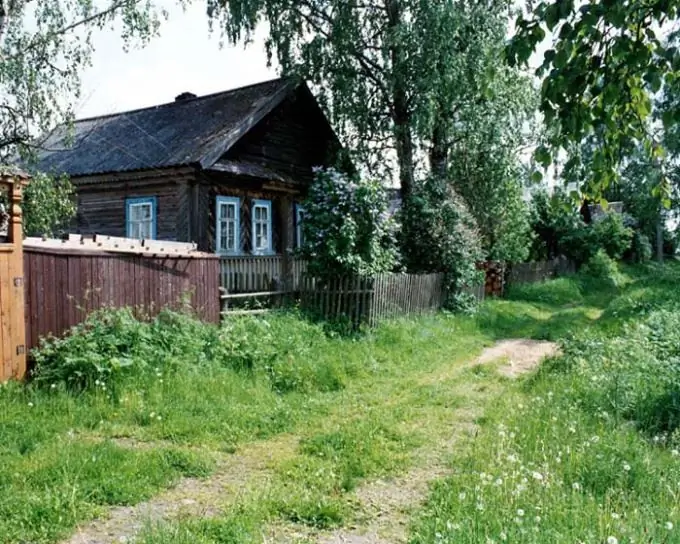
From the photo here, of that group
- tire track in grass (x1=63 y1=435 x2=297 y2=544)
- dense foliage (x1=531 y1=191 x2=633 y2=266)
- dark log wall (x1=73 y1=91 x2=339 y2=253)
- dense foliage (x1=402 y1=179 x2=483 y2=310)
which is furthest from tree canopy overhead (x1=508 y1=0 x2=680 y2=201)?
dense foliage (x1=531 y1=191 x2=633 y2=266)

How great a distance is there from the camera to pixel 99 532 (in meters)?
3.68

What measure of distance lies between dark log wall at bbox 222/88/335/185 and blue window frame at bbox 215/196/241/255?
1.18m

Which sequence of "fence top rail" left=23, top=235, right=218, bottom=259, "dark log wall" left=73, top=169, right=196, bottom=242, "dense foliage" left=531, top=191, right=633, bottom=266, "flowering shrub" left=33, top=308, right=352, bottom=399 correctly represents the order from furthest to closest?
1. "dense foliage" left=531, top=191, right=633, bottom=266
2. "dark log wall" left=73, top=169, right=196, bottom=242
3. "fence top rail" left=23, top=235, right=218, bottom=259
4. "flowering shrub" left=33, top=308, right=352, bottom=399

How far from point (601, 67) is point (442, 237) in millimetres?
12774

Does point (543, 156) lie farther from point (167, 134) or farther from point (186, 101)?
point (186, 101)

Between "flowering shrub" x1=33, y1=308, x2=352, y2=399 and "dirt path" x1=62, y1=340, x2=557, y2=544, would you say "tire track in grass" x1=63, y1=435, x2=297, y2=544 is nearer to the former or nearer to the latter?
"dirt path" x1=62, y1=340, x2=557, y2=544

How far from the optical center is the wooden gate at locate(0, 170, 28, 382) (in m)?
6.54

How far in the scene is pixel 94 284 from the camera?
759cm

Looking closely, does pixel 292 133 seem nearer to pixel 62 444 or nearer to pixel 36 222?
pixel 36 222

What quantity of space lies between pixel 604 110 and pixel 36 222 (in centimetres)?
1365

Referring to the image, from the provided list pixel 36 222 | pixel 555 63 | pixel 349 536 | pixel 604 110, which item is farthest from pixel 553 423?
pixel 36 222

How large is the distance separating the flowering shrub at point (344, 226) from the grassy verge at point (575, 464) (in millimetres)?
4615

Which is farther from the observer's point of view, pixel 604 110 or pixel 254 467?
pixel 254 467

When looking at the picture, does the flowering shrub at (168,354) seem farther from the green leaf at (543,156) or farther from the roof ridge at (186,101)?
the roof ridge at (186,101)
